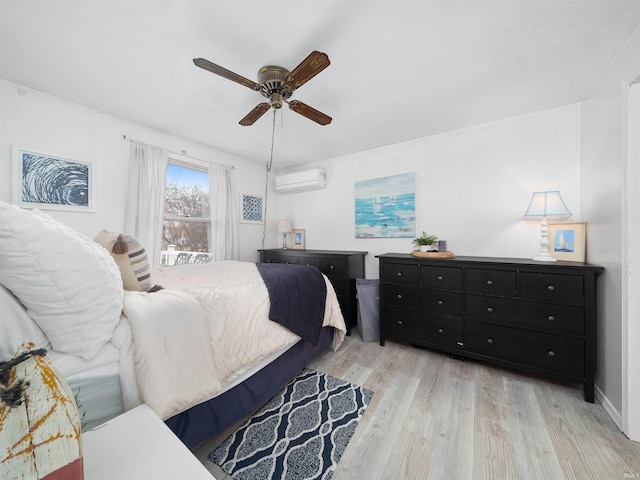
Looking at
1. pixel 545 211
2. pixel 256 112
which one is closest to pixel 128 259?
pixel 256 112

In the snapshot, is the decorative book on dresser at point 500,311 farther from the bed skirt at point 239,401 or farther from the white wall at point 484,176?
the bed skirt at point 239,401

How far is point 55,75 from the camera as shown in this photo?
69.7 inches

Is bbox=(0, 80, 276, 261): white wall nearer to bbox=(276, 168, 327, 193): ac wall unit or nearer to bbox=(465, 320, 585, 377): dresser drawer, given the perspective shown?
bbox=(276, 168, 327, 193): ac wall unit

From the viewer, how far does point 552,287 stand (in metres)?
1.85

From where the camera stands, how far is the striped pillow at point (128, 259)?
1.31 metres

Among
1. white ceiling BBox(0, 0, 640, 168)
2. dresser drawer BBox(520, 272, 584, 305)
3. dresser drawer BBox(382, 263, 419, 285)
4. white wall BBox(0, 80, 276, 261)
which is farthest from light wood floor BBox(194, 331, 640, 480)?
white ceiling BBox(0, 0, 640, 168)

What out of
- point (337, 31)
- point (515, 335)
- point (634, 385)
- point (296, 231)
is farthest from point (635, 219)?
point (296, 231)

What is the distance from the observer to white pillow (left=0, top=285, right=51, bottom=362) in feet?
2.38

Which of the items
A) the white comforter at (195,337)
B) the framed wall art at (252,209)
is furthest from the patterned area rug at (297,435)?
the framed wall art at (252,209)

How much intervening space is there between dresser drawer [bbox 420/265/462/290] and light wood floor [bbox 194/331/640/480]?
725mm

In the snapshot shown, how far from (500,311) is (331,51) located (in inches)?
93.0

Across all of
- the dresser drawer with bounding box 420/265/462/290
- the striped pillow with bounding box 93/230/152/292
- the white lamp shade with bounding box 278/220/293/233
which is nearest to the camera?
the striped pillow with bounding box 93/230/152/292

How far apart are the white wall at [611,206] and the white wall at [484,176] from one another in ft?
0.96

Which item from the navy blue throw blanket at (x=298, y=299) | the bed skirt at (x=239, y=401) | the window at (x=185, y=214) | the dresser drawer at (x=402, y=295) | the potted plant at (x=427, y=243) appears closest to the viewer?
the bed skirt at (x=239, y=401)
